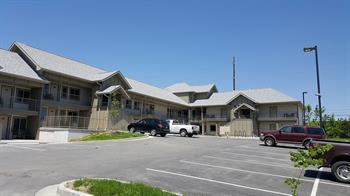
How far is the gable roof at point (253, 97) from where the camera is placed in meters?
46.8

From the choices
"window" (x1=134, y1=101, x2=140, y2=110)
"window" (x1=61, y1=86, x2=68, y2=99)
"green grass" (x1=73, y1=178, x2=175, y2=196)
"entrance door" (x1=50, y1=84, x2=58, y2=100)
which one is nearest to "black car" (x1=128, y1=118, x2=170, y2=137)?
"window" (x1=61, y1=86, x2=68, y2=99)

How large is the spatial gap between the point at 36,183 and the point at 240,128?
40.8 meters

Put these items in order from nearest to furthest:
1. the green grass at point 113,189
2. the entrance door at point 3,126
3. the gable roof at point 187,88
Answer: the green grass at point 113,189 → the entrance door at point 3,126 → the gable roof at point 187,88

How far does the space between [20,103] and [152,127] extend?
12.7 m

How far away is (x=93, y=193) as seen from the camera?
6.54m

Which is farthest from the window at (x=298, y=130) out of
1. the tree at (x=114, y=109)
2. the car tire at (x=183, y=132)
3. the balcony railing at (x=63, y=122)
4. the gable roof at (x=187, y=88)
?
the gable roof at (x=187, y=88)

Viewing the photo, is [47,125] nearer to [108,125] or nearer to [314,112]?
[108,125]

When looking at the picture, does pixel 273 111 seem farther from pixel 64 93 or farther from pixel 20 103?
pixel 20 103

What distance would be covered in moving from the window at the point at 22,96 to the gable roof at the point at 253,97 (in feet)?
98.0

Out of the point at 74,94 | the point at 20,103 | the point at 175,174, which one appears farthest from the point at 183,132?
the point at 175,174

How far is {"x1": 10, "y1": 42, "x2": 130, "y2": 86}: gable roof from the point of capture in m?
28.8

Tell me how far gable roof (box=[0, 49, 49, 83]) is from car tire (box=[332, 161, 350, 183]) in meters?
24.3

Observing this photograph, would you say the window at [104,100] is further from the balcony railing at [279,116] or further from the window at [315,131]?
the balcony railing at [279,116]

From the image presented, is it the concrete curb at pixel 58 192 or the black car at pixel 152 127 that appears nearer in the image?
the concrete curb at pixel 58 192
